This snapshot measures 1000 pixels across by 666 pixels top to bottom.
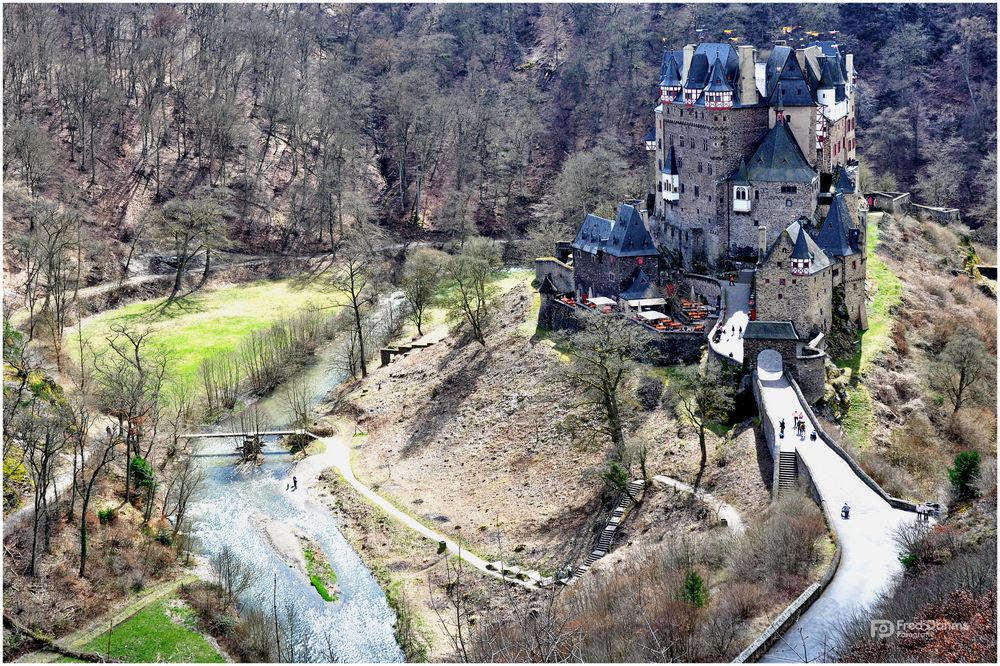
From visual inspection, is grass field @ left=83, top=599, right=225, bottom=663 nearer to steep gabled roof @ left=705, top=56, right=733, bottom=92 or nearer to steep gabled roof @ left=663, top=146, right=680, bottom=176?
steep gabled roof @ left=663, top=146, right=680, bottom=176

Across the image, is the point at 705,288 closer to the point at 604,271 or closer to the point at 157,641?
the point at 604,271

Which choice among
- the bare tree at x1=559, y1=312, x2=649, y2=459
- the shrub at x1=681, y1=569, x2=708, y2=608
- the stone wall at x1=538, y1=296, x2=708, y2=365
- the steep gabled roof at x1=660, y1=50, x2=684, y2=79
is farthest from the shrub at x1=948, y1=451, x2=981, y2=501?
the steep gabled roof at x1=660, y1=50, x2=684, y2=79

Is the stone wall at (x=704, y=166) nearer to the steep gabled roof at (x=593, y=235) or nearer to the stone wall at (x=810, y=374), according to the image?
the steep gabled roof at (x=593, y=235)

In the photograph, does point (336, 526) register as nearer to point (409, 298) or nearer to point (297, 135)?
point (409, 298)

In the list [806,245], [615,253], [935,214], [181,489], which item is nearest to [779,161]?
[806,245]

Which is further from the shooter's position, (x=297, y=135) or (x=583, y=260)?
(x=297, y=135)

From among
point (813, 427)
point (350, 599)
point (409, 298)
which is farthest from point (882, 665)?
point (409, 298)
